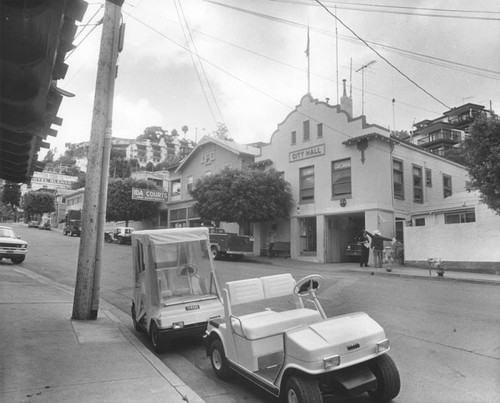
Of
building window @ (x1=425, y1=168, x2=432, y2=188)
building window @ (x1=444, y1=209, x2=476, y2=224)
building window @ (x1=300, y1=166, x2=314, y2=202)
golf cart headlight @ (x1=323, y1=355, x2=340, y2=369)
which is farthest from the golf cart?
building window @ (x1=425, y1=168, x2=432, y2=188)

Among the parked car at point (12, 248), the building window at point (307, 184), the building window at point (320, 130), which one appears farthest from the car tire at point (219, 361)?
the building window at point (320, 130)

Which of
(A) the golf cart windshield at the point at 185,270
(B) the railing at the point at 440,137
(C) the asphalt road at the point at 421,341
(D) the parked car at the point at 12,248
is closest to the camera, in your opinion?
(C) the asphalt road at the point at 421,341

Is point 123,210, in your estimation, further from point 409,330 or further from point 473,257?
point 409,330

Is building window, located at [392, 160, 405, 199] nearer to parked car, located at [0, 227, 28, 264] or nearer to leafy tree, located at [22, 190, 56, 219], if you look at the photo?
parked car, located at [0, 227, 28, 264]

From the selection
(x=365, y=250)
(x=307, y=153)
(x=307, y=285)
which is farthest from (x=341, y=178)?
(x=307, y=285)

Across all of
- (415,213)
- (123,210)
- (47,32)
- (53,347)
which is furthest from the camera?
(123,210)

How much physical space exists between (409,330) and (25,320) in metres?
7.11

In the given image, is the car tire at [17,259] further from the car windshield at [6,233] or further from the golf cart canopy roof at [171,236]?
the golf cart canopy roof at [171,236]

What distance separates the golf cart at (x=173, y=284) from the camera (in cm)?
671

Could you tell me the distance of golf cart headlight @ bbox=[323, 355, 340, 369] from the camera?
12.4 feet

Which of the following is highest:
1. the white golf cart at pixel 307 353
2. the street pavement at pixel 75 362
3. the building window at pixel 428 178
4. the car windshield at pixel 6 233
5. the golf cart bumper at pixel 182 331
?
the building window at pixel 428 178

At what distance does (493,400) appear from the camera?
14.3ft

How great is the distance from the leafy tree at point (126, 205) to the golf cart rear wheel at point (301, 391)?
39.7 metres

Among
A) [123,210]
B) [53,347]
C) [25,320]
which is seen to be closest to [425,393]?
[53,347]
